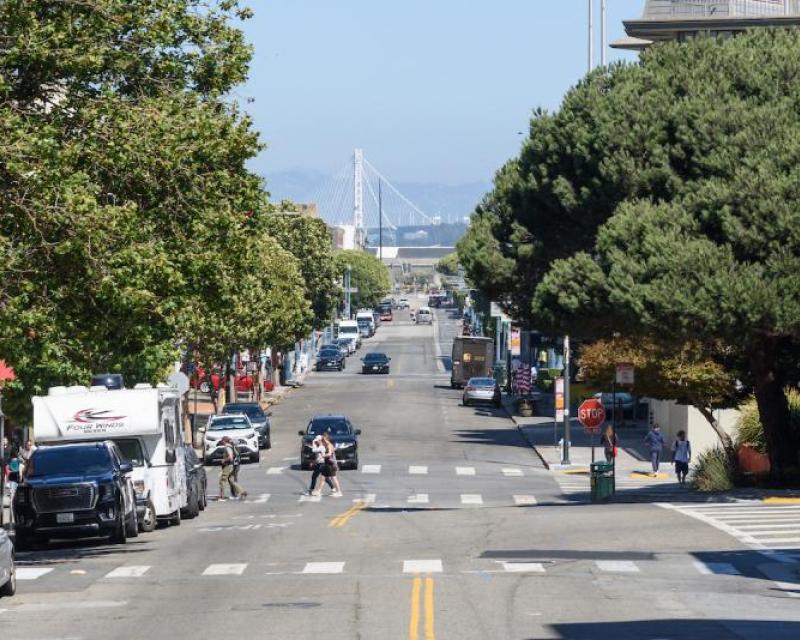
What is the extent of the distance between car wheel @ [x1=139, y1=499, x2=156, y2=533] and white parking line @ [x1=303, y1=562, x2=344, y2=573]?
28.5ft

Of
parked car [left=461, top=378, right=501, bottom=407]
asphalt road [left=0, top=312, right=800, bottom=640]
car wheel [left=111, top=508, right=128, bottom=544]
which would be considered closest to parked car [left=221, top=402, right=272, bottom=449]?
asphalt road [left=0, top=312, right=800, bottom=640]

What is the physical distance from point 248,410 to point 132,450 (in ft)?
104

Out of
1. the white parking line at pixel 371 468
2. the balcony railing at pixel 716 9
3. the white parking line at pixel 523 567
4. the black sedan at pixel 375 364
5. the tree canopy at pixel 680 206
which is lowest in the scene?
the white parking line at pixel 371 468

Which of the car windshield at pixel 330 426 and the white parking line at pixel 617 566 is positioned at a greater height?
the car windshield at pixel 330 426

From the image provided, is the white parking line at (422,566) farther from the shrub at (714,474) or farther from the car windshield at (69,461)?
the shrub at (714,474)

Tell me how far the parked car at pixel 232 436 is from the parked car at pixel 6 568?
35.7m

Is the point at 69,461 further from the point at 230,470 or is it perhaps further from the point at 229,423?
the point at 229,423

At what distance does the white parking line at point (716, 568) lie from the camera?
2316cm

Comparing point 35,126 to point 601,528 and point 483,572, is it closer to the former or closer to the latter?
point 483,572

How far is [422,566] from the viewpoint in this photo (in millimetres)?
24609

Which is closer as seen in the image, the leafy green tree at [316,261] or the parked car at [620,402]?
the parked car at [620,402]

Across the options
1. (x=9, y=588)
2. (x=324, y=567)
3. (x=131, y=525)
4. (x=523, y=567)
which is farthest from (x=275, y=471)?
(x=9, y=588)

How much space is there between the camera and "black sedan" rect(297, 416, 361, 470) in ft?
179

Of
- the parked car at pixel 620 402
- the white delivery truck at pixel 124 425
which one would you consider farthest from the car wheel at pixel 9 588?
the parked car at pixel 620 402
